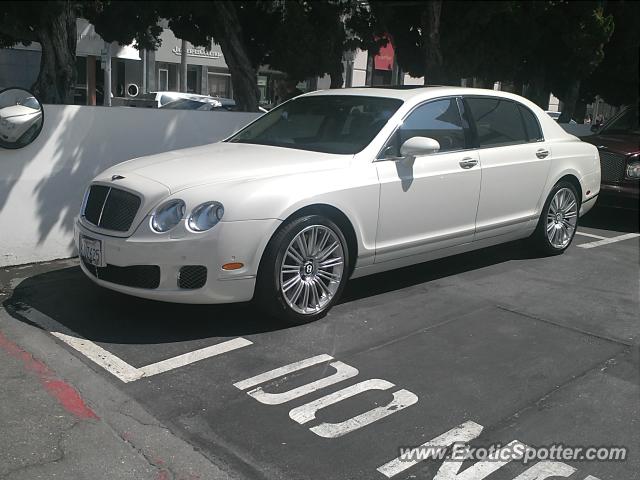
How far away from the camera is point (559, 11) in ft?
42.0

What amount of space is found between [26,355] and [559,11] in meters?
11.5

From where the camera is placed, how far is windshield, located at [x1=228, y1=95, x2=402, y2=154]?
531 centimetres

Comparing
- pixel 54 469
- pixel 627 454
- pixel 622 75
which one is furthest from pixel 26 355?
pixel 622 75

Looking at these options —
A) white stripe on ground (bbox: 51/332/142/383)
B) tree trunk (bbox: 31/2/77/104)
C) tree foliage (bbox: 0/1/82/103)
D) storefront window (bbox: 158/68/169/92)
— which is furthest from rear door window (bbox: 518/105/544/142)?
storefront window (bbox: 158/68/169/92)

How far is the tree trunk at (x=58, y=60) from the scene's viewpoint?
887cm

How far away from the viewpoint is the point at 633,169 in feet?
29.4

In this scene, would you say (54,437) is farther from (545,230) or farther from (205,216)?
(545,230)

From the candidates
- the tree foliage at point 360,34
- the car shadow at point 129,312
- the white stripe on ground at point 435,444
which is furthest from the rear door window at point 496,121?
the tree foliage at point 360,34

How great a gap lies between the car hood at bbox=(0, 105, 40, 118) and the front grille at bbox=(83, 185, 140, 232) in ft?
4.54

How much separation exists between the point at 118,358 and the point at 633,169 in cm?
715

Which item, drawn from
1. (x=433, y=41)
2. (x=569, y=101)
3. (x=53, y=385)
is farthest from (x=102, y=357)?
(x=569, y=101)

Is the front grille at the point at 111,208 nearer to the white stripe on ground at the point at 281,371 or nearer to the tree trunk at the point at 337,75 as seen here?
the white stripe on ground at the point at 281,371

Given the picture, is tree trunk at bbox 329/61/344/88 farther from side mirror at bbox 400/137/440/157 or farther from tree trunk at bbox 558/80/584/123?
side mirror at bbox 400/137/440/157

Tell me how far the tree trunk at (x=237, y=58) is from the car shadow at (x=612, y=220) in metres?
4.96
